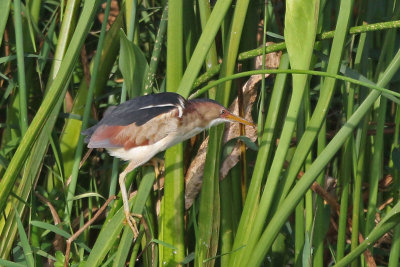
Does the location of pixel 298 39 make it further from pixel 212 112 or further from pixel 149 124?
pixel 149 124

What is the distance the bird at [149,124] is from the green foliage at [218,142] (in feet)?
0.12

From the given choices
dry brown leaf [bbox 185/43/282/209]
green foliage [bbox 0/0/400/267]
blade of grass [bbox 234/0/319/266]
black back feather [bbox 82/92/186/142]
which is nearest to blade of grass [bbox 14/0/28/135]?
green foliage [bbox 0/0/400/267]

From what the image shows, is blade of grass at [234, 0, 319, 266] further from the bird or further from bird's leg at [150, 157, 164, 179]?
bird's leg at [150, 157, 164, 179]

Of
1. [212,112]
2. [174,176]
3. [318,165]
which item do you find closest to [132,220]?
[174,176]

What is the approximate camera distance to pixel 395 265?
1.53m

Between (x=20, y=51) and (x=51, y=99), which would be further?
(x=20, y=51)

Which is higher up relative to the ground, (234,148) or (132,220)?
(234,148)

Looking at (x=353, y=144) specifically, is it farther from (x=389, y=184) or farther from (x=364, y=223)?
(x=389, y=184)

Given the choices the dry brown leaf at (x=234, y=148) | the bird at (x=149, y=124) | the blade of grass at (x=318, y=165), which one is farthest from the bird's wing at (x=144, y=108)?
the blade of grass at (x=318, y=165)

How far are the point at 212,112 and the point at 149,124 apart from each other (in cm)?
15

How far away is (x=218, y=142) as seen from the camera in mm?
1388

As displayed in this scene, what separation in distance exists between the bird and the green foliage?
35mm

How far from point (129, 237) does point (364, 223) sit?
67 cm

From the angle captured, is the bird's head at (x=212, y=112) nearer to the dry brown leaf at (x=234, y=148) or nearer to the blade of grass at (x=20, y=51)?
the dry brown leaf at (x=234, y=148)
